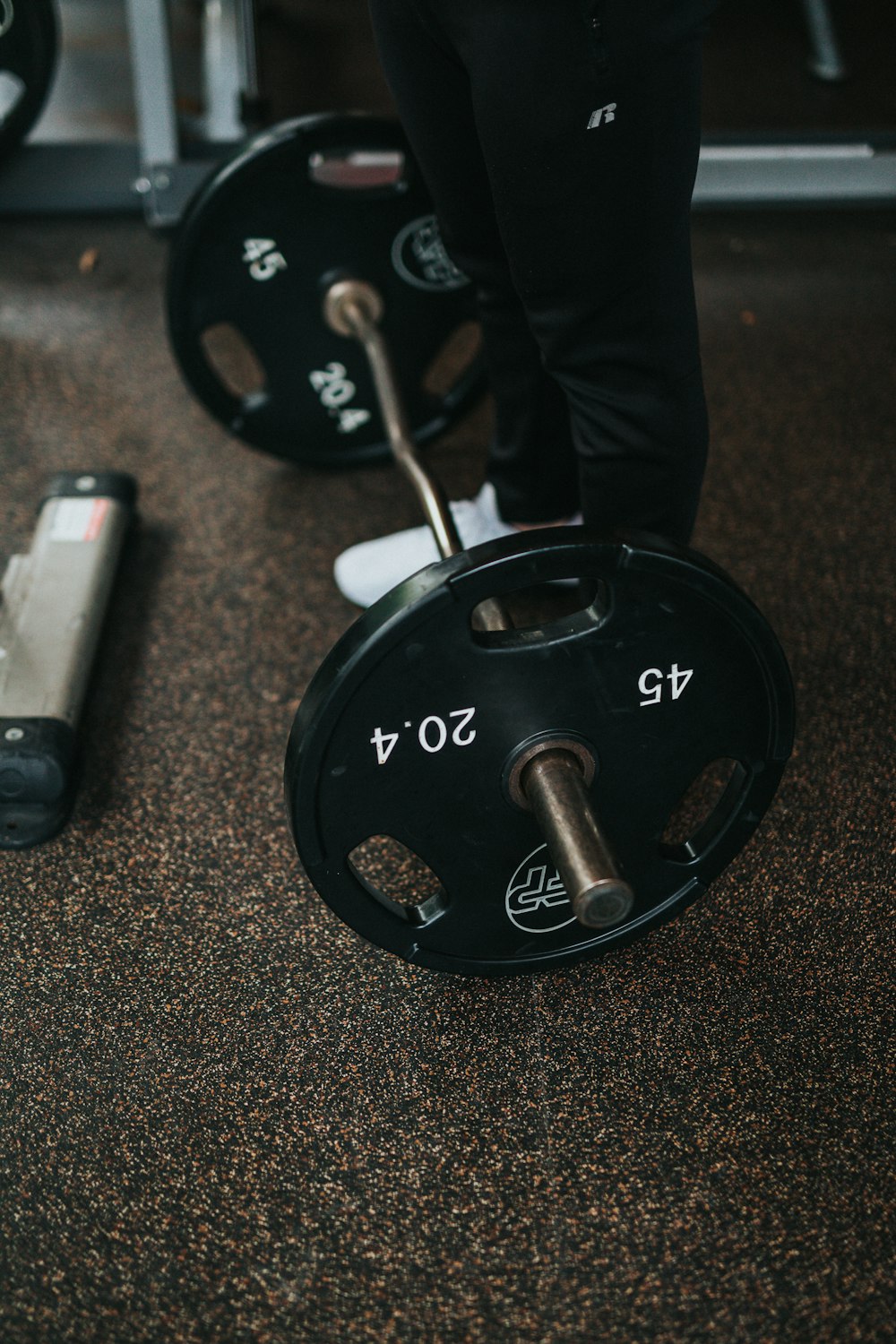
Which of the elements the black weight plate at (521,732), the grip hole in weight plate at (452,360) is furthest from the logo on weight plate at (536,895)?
the grip hole in weight plate at (452,360)

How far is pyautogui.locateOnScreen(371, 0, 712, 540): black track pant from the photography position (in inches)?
25.5

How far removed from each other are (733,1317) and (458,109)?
84 cm

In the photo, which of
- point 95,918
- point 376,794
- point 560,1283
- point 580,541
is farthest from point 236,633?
point 560,1283

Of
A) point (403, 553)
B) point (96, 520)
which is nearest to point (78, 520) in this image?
point (96, 520)

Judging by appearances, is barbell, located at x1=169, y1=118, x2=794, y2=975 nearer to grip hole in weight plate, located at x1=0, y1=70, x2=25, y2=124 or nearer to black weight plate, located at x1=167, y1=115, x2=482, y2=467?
black weight plate, located at x1=167, y1=115, x2=482, y2=467

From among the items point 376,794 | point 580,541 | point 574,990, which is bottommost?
point 574,990

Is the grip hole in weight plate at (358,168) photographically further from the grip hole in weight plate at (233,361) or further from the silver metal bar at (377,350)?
the grip hole in weight plate at (233,361)

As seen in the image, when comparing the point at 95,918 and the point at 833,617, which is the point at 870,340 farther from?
the point at 95,918

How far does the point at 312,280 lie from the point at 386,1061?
817 mm

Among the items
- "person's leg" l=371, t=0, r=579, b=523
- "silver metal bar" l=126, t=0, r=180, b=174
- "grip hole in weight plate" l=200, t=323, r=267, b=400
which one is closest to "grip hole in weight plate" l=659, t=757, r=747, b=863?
"person's leg" l=371, t=0, r=579, b=523

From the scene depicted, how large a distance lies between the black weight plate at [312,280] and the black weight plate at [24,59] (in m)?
0.18

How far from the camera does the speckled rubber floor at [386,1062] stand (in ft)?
2.39

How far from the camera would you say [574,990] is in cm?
90

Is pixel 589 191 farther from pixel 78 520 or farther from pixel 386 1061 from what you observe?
pixel 78 520
